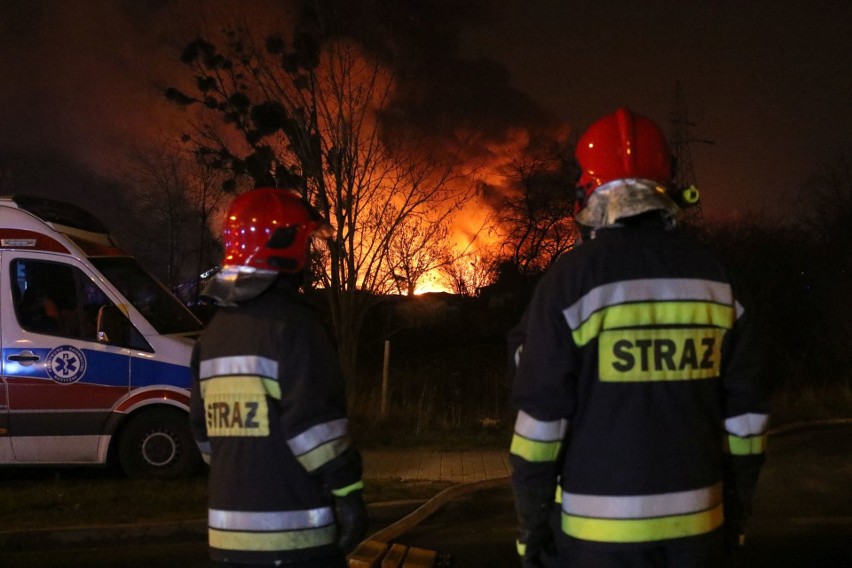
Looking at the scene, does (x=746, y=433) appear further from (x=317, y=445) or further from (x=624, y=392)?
(x=317, y=445)

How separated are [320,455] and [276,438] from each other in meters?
0.17

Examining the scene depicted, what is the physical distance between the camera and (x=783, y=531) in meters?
6.22

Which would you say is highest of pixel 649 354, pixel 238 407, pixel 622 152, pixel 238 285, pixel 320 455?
pixel 622 152

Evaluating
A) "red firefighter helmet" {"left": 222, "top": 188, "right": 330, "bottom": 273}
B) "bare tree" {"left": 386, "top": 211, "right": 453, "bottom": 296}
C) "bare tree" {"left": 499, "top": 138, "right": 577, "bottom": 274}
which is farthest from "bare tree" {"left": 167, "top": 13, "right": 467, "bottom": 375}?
"bare tree" {"left": 499, "top": 138, "right": 577, "bottom": 274}

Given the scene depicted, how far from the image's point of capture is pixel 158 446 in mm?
8109

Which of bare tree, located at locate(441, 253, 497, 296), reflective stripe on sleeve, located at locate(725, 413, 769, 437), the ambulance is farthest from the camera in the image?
bare tree, located at locate(441, 253, 497, 296)

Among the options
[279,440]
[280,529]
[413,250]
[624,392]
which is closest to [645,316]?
[624,392]

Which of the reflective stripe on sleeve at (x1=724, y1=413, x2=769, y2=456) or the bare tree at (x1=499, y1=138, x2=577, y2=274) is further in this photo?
the bare tree at (x1=499, y1=138, x2=577, y2=274)

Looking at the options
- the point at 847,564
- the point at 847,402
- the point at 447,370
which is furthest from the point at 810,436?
the point at 447,370

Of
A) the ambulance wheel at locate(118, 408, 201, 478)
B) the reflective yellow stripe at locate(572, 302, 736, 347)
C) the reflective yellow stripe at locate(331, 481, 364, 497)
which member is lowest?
the ambulance wheel at locate(118, 408, 201, 478)

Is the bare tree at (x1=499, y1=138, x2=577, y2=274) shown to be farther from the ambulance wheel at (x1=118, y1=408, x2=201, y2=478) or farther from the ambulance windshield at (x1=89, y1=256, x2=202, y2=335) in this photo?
the ambulance wheel at (x1=118, y1=408, x2=201, y2=478)

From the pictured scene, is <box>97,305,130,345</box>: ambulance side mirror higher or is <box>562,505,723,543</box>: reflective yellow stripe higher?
<box>97,305,130,345</box>: ambulance side mirror

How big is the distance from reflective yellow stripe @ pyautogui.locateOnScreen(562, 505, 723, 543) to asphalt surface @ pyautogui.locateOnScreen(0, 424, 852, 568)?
10.6 ft

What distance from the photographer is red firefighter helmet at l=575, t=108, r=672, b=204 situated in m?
2.63
